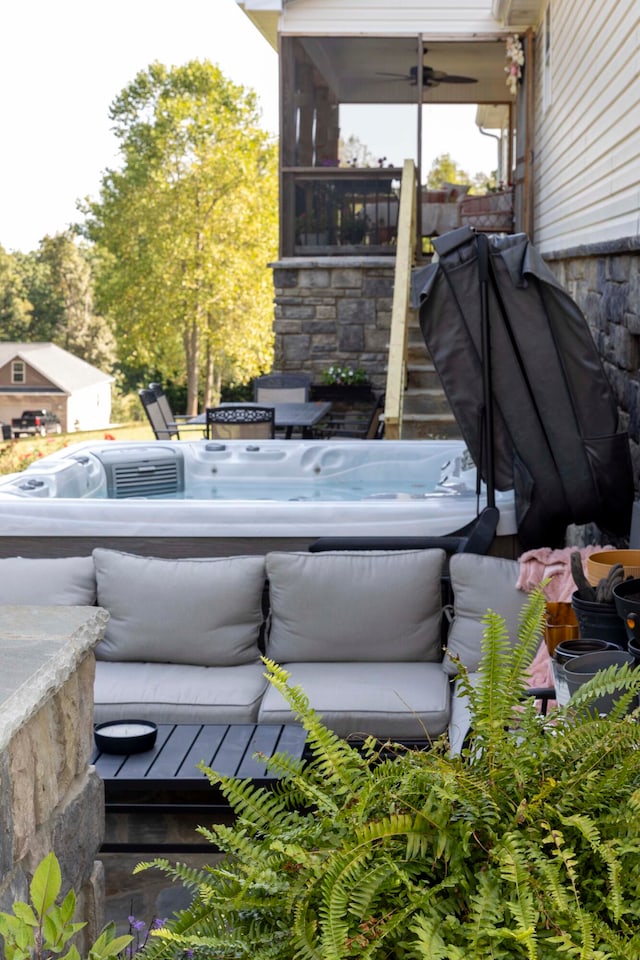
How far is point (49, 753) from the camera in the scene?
161 centimetres

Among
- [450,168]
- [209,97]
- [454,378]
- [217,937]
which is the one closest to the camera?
[217,937]

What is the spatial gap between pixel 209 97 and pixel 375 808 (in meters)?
23.4

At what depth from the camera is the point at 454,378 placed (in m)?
4.20

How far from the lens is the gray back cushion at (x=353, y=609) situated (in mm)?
3869

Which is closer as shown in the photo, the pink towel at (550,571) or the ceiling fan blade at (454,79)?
the pink towel at (550,571)

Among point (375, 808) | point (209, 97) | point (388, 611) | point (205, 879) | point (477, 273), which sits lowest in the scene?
point (388, 611)

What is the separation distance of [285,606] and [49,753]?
7.59 feet

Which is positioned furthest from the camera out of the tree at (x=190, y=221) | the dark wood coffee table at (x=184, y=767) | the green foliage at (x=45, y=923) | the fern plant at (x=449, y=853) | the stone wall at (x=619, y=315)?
the tree at (x=190, y=221)

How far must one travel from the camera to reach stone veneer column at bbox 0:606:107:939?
1.42 m

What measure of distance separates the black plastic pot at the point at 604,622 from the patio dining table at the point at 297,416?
5061mm

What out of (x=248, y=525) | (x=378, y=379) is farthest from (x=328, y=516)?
(x=378, y=379)

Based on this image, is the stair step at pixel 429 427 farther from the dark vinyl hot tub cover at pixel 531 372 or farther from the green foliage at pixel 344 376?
the dark vinyl hot tub cover at pixel 531 372

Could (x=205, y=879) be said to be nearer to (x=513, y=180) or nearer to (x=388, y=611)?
(x=388, y=611)

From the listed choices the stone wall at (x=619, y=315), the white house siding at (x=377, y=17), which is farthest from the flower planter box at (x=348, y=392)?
the stone wall at (x=619, y=315)
